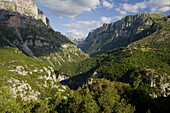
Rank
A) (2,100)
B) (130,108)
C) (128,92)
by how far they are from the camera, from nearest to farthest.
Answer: (2,100), (130,108), (128,92)

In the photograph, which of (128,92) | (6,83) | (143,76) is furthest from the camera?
(143,76)

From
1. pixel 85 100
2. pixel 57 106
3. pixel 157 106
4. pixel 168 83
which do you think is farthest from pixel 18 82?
pixel 168 83

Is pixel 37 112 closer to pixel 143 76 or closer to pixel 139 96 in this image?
pixel 139 96

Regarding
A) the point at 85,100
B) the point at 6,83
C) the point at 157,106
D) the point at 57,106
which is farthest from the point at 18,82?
the point at 157,106

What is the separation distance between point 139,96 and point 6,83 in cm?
14989

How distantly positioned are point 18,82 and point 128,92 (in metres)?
156

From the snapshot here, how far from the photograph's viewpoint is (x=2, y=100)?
4803 cm

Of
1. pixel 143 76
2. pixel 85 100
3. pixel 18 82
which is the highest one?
pixel 85 100

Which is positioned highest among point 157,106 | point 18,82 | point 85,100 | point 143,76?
point 85,100

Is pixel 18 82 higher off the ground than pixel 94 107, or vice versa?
pixel 94 107

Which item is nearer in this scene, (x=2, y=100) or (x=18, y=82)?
(x=2, y=100)

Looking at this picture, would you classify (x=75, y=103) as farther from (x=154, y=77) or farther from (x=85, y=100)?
(x=154, y=77)

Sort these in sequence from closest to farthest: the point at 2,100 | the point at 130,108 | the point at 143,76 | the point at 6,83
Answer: the point at 2,100 → the point at 130,108 → the point at 6,83 → the point at 143,76

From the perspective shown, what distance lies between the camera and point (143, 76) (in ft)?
590
